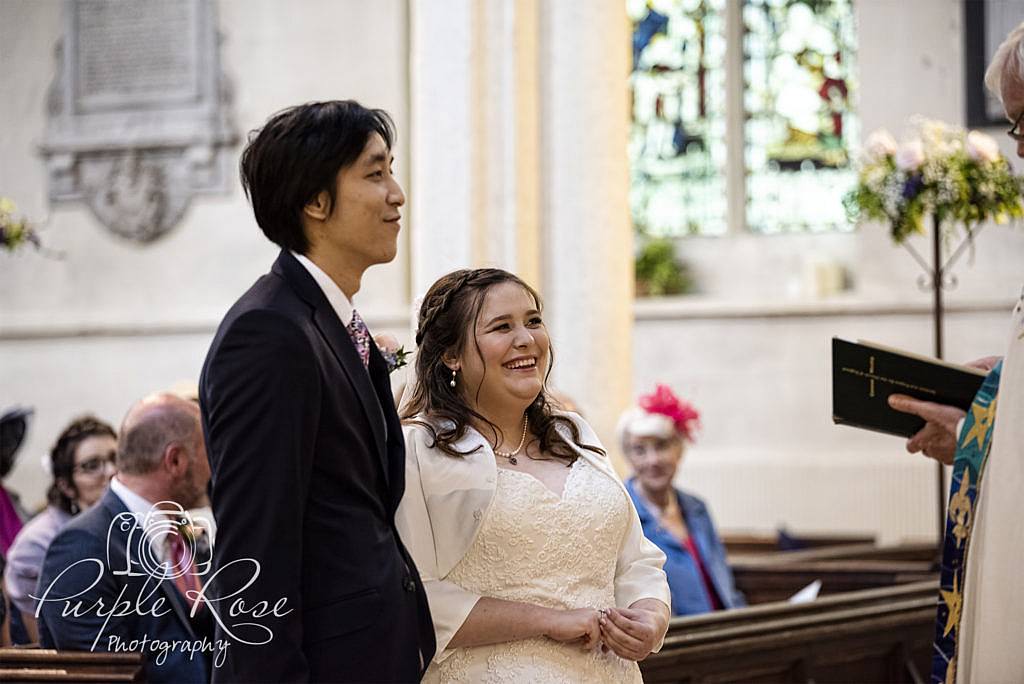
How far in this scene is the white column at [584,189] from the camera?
5996 millimetres

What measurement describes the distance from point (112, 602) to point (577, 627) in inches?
42.7

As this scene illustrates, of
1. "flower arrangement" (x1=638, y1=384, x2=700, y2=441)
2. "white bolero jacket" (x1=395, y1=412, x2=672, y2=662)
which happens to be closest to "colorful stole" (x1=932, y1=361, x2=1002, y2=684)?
"white bolero jacket" (x1=395, y1=412, x2=672, y2=662)

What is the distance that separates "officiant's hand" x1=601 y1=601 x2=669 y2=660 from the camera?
2389 millimetres

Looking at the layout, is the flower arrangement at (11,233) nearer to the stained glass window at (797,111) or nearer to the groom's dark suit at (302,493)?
the groom's dark suit at (302,493)

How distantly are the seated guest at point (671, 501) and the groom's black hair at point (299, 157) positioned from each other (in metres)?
2.87

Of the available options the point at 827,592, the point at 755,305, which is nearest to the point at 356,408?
the point at 827,592

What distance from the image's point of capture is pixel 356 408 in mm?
2088

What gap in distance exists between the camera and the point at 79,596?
2865 mm

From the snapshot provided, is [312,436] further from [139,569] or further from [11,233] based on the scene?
[11,233]

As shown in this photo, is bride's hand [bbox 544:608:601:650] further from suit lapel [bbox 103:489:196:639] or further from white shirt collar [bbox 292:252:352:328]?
suit lapel [bbox 103:489:196:639]

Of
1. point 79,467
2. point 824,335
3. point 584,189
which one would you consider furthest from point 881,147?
point 79,467

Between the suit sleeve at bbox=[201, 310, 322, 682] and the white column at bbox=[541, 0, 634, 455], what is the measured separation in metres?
4.02

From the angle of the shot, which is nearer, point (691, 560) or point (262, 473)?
point (262, 473)

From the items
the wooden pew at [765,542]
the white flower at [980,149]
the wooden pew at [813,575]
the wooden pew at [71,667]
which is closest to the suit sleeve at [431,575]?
the wooden pew at [71,667]
